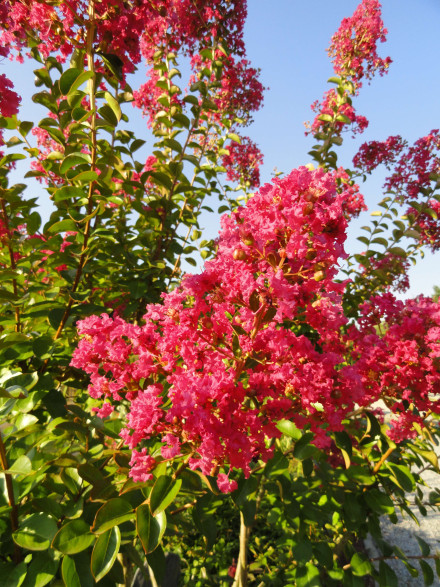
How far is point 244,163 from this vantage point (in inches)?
161

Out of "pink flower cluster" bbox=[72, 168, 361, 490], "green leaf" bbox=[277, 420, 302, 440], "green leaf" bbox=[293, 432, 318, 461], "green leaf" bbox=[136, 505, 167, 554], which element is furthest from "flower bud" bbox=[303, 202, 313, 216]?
"green leaf" bbox=[136, 505, 167, 554]

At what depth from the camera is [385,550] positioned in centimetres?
163

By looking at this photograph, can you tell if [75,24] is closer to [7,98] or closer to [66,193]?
[7,98]

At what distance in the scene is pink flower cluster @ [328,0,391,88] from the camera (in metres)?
2.57

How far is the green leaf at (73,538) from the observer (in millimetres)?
765

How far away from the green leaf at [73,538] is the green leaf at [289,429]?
1.82 ft

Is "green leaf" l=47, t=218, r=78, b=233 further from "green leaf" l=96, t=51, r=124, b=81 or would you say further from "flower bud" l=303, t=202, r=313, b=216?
"flower bud" l=303, t=202, r=313, b=216

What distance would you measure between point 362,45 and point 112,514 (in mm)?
3329

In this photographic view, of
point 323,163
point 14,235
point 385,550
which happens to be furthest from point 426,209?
point 14,235

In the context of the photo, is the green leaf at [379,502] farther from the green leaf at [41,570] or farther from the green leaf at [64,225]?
the green leaf at [64,225]

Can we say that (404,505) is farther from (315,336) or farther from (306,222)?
(306,222)

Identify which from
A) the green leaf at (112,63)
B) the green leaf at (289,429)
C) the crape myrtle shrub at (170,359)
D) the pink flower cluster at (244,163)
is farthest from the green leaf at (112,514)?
the pink flower cluster at (244,163)

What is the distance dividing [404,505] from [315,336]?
2.92 feet

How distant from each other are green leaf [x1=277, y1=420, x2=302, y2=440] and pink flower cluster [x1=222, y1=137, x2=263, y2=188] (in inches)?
136
